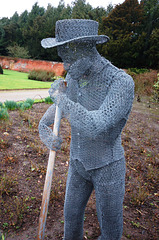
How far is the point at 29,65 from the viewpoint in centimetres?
1916

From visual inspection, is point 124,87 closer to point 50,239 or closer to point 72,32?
point 72,32

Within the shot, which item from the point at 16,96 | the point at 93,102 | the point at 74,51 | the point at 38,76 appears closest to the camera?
the point at 74,51

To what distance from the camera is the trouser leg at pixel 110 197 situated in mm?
1370

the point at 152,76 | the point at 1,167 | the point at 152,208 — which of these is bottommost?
the point at 152,208

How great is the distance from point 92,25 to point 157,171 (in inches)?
124

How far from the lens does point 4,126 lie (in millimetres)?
4543

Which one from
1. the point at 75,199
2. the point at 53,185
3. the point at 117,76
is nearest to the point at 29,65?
the point at 53,185

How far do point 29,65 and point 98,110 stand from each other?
758 inches

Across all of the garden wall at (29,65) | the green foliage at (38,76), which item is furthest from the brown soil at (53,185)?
the garden wall at (29,65)

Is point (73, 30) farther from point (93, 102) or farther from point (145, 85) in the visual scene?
point (145, 85)

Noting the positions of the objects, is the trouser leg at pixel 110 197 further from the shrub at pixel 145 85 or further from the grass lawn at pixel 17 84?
the grass lawn at pixel 17 84

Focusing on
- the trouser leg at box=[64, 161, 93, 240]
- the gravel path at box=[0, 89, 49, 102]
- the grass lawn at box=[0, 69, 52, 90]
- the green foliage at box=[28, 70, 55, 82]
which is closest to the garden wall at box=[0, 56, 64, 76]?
the green foliage at box=[28, 70, 55, 82]

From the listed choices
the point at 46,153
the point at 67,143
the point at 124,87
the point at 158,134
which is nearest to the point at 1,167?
the point at 46,153

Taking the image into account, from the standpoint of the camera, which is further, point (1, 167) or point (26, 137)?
point (26, 137)
